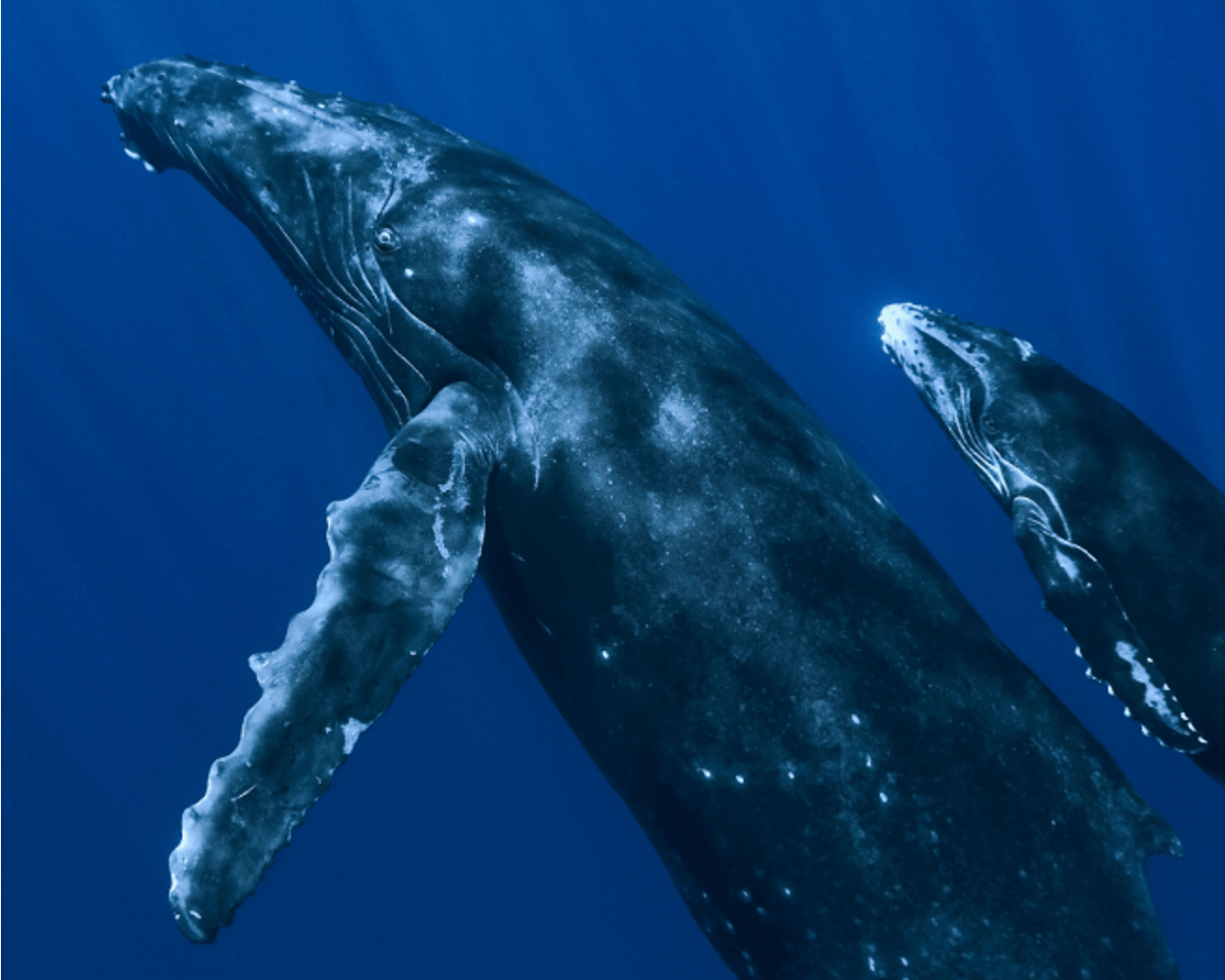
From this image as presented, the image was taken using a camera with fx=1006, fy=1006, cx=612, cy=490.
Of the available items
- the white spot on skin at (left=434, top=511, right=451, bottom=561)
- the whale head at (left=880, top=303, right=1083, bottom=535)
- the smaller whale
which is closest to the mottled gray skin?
the white spot on skin at (left=434, top=511, right=451, bottom=561)

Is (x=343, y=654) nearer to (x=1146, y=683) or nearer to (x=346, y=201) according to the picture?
(x=346, y=201)

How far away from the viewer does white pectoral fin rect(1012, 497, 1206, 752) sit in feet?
20.5

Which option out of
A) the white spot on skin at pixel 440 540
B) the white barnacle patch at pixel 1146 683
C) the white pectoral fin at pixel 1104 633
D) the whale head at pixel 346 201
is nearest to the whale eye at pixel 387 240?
the whale head at pixel 346 201

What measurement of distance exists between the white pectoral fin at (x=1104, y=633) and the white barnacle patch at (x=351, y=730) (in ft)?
14.5

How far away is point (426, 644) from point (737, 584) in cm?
190

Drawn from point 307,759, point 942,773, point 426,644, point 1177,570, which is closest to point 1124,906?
point 942,773

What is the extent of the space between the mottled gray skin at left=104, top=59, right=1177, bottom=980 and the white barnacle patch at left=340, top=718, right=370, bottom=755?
2 cm

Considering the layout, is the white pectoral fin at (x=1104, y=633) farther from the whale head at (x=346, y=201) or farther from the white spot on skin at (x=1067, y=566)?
the whale head at (x=346, y=201)

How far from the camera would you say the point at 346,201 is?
7.30m

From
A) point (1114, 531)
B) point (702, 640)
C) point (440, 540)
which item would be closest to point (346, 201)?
point (440, 540)

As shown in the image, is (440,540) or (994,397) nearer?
(440,540)

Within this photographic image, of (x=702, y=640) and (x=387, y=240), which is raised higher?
(x=387, y=240)

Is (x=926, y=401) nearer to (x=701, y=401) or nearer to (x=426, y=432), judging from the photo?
(x=701, y=401)

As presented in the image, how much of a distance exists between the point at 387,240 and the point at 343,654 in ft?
10.1
